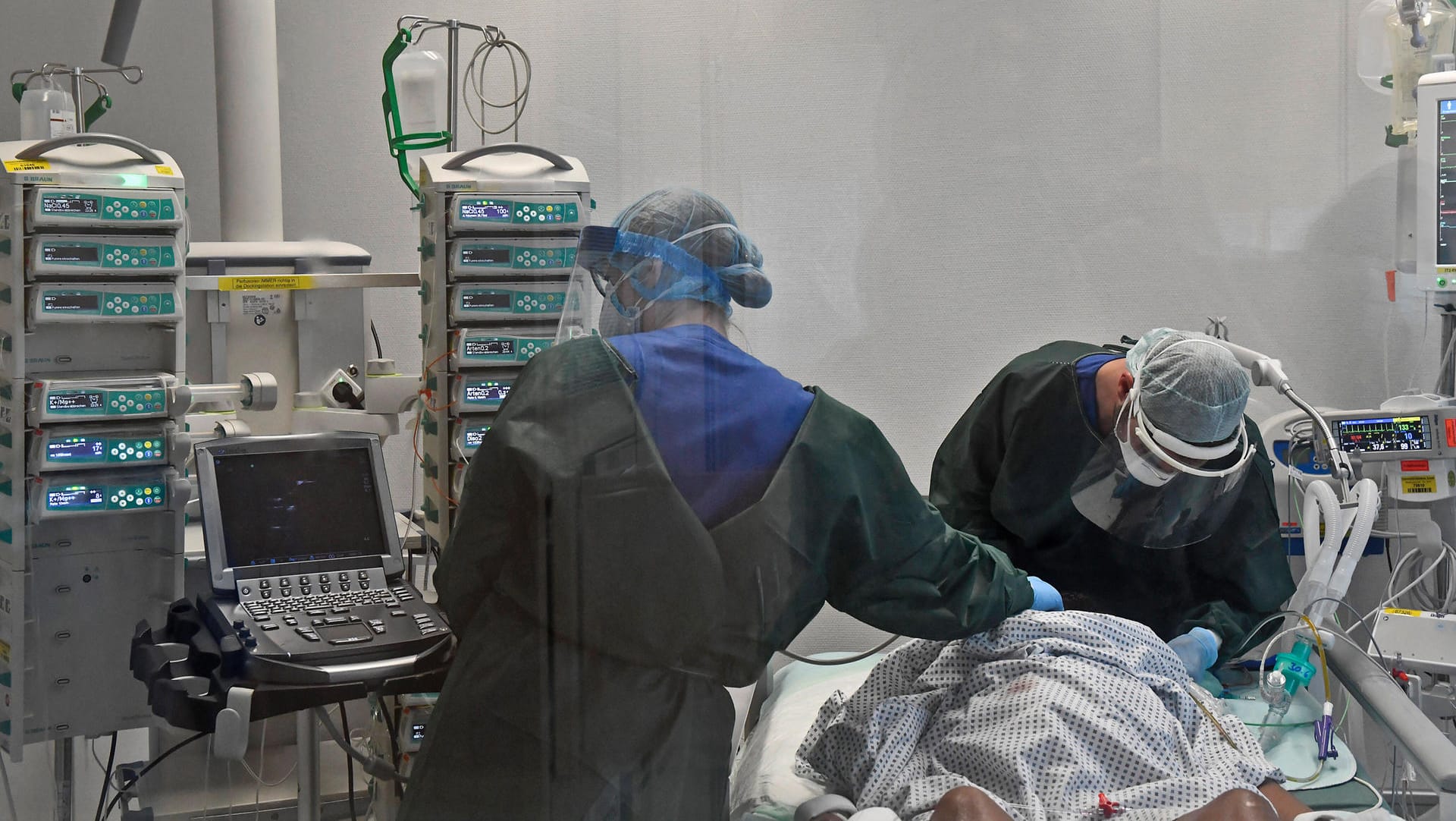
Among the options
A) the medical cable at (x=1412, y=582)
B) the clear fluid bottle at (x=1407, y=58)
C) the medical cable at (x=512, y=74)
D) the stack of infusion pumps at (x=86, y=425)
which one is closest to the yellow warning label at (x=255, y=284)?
the stack of infusion pumps at (x=86, y=425)

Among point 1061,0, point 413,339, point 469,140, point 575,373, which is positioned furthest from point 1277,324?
point 413,339

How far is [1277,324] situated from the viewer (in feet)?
4.39

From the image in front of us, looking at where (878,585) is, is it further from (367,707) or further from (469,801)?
(367,707)

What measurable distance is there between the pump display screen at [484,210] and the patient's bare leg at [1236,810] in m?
1.08

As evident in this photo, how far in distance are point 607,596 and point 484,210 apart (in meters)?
0.68

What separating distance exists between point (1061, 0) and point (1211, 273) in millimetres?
375

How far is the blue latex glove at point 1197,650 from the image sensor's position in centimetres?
168

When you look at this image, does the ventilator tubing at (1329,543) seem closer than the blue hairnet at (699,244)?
No

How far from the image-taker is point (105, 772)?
1.54 m

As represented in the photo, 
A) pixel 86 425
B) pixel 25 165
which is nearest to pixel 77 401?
pixel 86 425

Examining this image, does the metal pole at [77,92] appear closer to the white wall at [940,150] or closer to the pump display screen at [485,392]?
the white wall at [940,150]

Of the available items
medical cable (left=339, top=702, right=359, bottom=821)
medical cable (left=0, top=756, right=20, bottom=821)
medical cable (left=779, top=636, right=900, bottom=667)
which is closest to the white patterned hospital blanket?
medical cable (left=779, top=636, right=900, bottom=667)

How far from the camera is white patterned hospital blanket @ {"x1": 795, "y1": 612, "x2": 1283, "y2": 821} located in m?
1.22

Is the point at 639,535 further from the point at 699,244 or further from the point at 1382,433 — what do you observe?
the point at 1382,433
